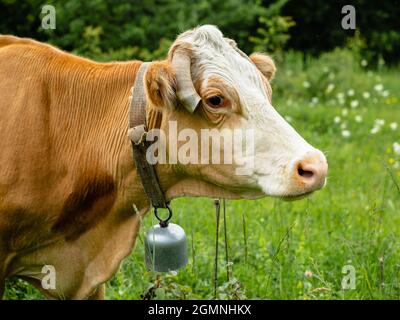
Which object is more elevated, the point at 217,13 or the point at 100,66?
the point at 217,13

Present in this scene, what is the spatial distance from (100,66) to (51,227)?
31.9 inches

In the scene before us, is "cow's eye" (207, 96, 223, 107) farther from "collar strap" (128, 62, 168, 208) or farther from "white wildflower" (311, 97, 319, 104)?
"white wildflower" (311, 97, 319, 104)

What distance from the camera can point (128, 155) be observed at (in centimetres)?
310

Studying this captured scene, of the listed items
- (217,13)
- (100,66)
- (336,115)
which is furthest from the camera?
(217,13)

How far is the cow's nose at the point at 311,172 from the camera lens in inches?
104

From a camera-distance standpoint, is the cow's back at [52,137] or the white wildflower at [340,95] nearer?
the cow's back at [52,137]

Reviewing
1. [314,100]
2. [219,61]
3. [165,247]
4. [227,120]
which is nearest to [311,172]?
[227,120]

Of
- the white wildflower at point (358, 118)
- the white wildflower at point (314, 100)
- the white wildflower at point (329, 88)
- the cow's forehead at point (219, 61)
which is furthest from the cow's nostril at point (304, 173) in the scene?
the white wildflower at point (329, 88)

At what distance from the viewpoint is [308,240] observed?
15.3 ft

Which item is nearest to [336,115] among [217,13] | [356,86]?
[356,86]

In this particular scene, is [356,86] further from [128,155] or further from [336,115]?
[128,155]

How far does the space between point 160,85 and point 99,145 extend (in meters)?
0.54

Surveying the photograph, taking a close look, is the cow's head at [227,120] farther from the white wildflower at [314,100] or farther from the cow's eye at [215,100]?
the white wildflower at [314,100]

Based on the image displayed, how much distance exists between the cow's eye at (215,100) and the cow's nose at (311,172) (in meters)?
0.43
